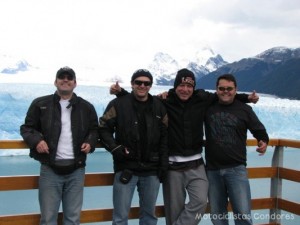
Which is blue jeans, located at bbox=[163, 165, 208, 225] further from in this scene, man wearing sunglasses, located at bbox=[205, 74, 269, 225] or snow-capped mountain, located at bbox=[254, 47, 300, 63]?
snow-capped mountain, located at bbox=[254, 47, 300, 63]

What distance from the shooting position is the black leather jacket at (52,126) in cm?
266

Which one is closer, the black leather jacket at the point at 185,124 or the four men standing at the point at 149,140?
the four men standing at the point at 149,140

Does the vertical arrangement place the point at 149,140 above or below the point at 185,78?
below

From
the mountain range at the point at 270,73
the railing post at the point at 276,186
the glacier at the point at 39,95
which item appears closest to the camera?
the railing post at the point at 276,186

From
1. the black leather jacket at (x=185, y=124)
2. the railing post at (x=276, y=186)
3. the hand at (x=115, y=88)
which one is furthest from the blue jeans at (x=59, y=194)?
the railing post at (x=276, y=186)

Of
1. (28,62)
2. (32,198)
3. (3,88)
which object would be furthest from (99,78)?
(32,198)

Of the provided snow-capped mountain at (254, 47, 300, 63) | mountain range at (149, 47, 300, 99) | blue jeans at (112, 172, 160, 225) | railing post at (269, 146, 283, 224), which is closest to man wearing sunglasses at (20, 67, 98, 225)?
blue jeans at (112, 172, 160, 225)

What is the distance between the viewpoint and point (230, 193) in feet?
9.84

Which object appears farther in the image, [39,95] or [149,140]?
[39,95]

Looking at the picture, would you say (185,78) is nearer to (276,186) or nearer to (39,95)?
(276,186)

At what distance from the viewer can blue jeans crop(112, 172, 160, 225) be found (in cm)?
283

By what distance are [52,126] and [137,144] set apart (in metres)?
0.60

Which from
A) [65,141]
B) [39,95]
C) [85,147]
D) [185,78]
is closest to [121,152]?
[85,147]

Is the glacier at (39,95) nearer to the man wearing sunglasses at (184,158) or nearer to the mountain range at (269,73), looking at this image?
the man wearing sunglasses at (184,158)
